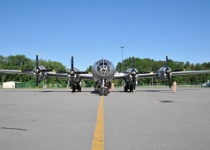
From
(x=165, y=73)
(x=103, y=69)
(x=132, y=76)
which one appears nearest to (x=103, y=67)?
(x=103, y=69)

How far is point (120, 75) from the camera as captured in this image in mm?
35375

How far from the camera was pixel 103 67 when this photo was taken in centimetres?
2716

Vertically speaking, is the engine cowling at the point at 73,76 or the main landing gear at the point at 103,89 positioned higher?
the engine cowling at the point at 73,76

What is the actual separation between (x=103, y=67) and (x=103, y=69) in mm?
298

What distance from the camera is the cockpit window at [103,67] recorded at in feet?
88.6

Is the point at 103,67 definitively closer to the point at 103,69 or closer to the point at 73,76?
the point at 103,69

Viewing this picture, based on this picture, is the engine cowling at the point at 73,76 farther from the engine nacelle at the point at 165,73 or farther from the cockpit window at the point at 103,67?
the engine nacelle at the point at 165,73

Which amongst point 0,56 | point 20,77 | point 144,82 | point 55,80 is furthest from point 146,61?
point 0,56

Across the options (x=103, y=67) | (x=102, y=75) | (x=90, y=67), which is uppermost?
(x=90, y=67)

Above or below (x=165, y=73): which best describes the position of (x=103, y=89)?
below

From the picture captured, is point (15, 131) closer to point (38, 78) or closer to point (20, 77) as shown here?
point (38, 78)

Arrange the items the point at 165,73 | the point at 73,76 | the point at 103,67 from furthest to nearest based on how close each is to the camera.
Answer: the point at 165,73 < the point at 73,76 < the point at 103,67

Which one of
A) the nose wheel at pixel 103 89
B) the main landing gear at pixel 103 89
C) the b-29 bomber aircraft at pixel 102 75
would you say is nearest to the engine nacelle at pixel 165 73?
the b-29 bomber aircraft at pixel 102 75

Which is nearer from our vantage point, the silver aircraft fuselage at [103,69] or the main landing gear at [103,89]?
the main landing gear at [103,89]
